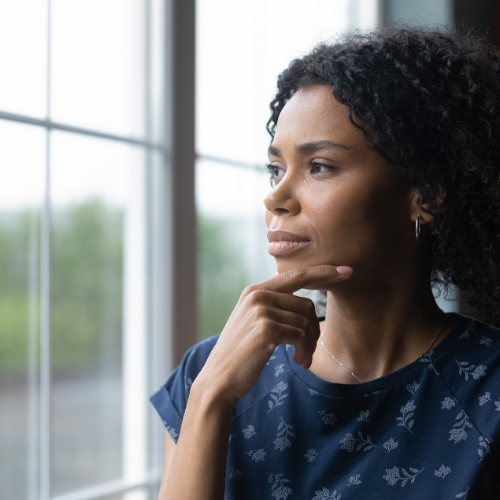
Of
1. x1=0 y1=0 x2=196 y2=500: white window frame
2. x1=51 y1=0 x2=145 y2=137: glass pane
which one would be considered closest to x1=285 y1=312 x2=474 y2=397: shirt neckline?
x1=0 y1=0 x2=196 y2=500: white window frame

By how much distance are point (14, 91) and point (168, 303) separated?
76 cm

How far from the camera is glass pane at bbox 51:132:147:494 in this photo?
5.19ft

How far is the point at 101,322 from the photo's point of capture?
171 centimetres

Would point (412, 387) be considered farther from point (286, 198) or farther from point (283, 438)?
point (286, 198)

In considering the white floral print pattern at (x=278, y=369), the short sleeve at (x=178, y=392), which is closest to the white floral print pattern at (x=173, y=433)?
the short sleeve at (x=178, y=392)

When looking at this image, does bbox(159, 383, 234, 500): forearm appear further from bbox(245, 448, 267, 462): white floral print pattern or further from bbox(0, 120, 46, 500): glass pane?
bbox(0, 120, 46, 500): glass pane

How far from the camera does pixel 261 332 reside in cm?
107

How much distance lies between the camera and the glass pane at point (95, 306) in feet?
5.19

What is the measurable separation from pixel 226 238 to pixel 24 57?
2.97ft

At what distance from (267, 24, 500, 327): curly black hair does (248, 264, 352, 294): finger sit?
237mm

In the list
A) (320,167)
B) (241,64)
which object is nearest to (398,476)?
(320,167)

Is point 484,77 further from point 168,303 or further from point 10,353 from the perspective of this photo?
point 10,353

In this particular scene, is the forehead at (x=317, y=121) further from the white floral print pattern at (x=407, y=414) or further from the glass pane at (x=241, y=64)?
the glass pane at (x=241, y=64)

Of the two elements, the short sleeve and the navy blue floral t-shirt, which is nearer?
the navy blue floral t-shirt
